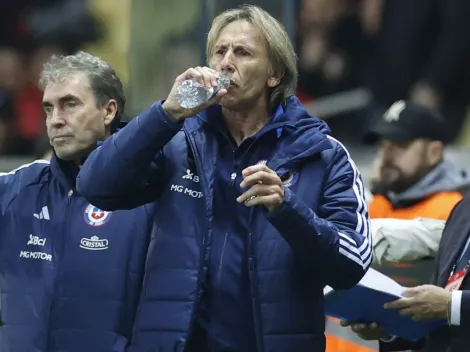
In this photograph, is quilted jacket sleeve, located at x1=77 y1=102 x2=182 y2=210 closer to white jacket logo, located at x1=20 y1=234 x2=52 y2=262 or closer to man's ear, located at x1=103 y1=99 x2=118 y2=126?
white jacket logo, located at x1=20 y1=234 x2=52 y2=262

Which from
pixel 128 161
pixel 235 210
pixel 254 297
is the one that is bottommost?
pixel 254 297

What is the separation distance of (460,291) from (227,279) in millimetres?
1127

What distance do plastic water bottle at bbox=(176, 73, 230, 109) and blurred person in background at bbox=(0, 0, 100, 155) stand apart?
5822 millimetres

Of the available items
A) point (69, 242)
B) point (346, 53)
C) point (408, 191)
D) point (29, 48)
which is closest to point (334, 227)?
point (69, 242)

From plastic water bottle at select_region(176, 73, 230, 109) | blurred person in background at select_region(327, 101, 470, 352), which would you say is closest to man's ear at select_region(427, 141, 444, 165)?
blurred person in background at select_region(327, 101, 470, 352)

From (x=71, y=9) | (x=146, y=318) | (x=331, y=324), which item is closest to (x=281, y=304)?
(x=146, y=318)

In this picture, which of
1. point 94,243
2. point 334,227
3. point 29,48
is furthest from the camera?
point 29,48

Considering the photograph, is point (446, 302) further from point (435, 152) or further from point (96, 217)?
point (435, 152)

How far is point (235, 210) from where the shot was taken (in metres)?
4.32

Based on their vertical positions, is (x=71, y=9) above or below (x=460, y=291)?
above

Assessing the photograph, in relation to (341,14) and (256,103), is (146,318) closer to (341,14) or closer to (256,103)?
(256,103)

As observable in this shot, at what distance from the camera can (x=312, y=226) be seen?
13.6 feet

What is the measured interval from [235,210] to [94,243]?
776mm

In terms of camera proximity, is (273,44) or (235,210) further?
(273,44)
